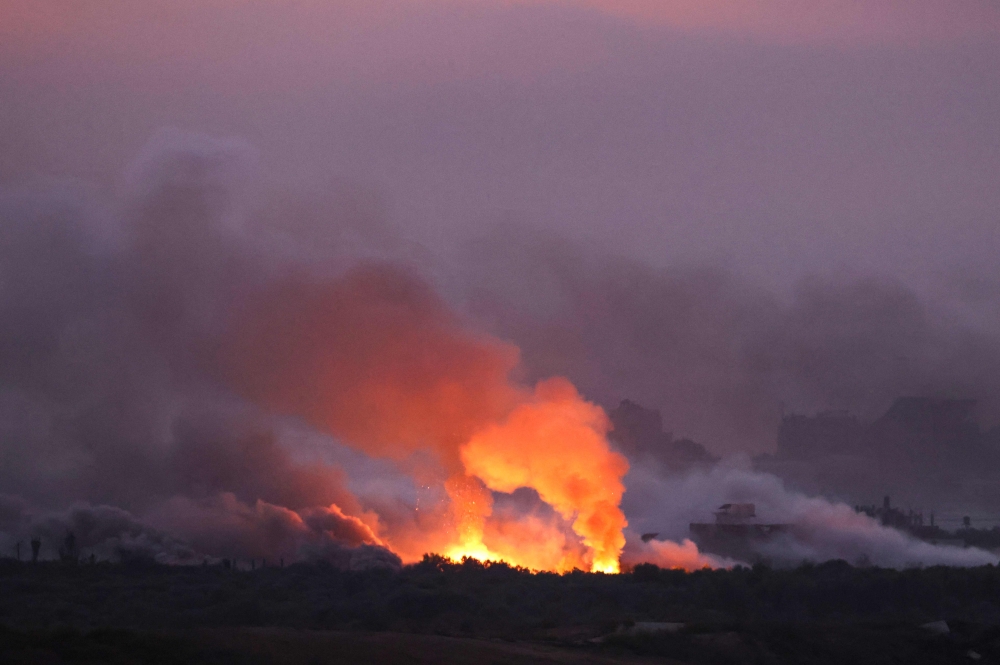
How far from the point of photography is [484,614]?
85688 millimetres

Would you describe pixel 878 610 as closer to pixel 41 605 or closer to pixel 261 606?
pixel 261 606

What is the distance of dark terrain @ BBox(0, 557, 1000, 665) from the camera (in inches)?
2232

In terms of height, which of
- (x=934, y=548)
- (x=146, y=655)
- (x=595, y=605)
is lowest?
(x=146, y=655)

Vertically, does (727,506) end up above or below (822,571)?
above

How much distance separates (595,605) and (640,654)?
20.5 m

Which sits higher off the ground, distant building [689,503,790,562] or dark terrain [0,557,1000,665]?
distant building [689,503,790,562]

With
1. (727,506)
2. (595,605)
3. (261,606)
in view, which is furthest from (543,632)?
(727,506)

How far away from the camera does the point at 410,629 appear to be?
246 feet

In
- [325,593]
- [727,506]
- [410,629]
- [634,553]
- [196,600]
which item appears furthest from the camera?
[727,506]

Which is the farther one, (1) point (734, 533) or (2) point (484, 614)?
(1) point (734, 533)

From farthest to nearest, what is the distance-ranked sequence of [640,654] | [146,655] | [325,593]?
[325,593]
[640,654]
[146,655]

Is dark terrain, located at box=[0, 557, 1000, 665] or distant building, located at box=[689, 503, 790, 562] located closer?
dark terrain, located at box=[0, 557, 1000, 665]

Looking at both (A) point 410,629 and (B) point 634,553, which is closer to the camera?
(A) point 410,629

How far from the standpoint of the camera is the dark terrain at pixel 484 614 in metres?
56.7
